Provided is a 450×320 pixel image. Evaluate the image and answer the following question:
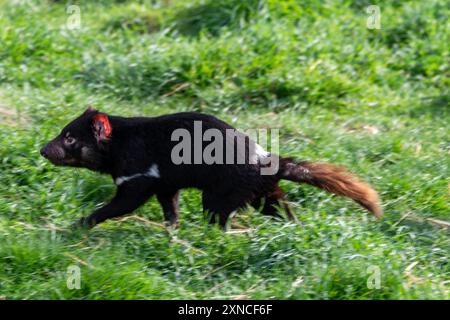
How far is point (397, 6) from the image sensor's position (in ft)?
27.8

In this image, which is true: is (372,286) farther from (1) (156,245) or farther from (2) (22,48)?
(2) (22,48)

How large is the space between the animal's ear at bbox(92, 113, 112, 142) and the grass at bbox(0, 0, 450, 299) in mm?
461

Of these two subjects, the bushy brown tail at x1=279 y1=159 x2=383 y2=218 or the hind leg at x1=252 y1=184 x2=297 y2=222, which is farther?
the hind leg at x1=252 y1=184 x2=297 y2=222

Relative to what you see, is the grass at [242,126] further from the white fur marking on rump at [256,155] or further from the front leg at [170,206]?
the white fur marking on rump at [256,155]

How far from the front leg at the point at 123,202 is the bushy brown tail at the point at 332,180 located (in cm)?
83

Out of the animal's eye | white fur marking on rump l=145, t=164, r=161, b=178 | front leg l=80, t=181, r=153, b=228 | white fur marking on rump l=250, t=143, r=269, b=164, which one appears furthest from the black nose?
white fur marking on rump l=250, t=143, r=269, b=164

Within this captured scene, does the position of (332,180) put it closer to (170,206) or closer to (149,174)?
(170,206)

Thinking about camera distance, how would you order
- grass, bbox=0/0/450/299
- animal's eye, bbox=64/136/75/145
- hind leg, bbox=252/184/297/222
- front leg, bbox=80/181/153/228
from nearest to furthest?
1. grass, bbox=0/0/450/299
2. front leg, bbox=80/181/153/228
3. hind leg, bbox=252/184/297/222
4. animal's eye, bbox=64/136/75/145

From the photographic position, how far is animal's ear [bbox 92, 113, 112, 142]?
5211mm

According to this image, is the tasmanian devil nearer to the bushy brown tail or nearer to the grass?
the bushy brown tail

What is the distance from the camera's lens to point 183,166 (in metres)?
5.09

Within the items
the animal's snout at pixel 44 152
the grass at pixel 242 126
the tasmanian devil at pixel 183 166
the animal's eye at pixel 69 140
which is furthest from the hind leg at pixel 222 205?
the animal's snout at pixel 44 152

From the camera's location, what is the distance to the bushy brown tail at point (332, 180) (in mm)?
5094

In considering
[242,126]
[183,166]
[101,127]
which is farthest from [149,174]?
[242,126]
